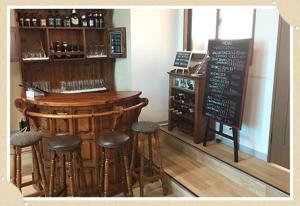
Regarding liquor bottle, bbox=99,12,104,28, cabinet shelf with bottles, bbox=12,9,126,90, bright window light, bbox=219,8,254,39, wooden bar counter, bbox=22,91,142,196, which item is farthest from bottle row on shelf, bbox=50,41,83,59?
bright window light, bbox=219,8,254,39

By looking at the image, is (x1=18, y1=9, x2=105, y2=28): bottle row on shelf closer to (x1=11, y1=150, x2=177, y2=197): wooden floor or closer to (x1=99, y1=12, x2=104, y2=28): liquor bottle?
(x1=99, y1=12, x2=104, y2=28): liquor bottle

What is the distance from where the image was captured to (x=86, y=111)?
2451 mm

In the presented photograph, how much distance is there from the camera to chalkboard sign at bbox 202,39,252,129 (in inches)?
107

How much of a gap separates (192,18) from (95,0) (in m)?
2.92

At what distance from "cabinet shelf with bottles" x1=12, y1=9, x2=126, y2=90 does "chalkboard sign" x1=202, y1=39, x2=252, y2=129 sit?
4.60 ft

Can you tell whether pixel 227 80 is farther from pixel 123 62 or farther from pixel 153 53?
pixel 123 62

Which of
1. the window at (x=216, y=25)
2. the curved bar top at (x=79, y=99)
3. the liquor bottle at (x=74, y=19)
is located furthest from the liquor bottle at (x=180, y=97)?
the liquor bottle at (x=74, y=19)

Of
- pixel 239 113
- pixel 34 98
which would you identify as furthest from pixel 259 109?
pixel 34 98

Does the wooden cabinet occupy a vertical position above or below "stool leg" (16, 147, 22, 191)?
above

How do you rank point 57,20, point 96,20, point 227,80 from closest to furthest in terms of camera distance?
point 227,80 → point 57,20 → point 96,20

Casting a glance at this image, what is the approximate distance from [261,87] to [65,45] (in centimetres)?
273

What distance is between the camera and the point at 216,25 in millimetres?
3348

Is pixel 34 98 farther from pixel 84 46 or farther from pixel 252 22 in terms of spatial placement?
pixel 252 22

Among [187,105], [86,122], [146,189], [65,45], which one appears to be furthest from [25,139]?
[65,45]
